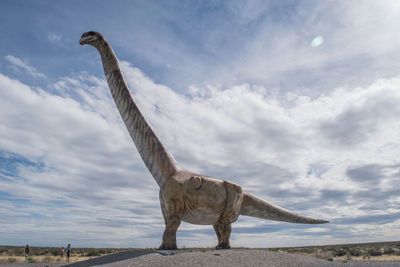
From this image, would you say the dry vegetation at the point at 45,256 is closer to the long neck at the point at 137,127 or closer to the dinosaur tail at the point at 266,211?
the long neck at the point at 137,127

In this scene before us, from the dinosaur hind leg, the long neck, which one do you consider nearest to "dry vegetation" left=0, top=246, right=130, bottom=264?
the long neck

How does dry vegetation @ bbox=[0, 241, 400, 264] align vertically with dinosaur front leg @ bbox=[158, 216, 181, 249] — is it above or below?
below

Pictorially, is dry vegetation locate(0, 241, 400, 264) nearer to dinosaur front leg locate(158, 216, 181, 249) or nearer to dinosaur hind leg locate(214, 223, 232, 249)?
dinosaur hind leg locate(214, 223, 232, 249)

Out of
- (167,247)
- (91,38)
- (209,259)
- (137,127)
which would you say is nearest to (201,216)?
(167,247)

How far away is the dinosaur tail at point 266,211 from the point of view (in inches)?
501

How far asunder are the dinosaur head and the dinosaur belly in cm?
786

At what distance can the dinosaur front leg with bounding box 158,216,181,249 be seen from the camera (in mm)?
10299

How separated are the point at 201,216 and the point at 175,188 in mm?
1515

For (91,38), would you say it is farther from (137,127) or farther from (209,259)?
(209,259)

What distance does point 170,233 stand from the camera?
1042cm

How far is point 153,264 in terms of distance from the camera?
25.6 ft

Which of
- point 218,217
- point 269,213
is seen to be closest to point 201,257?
point 218,217

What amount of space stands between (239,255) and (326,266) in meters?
2.34

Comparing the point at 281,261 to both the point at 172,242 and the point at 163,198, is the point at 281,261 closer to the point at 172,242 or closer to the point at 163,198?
the point at 172,242
